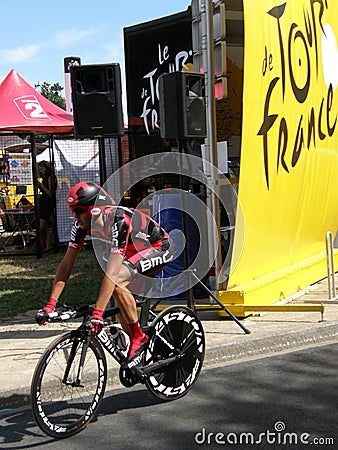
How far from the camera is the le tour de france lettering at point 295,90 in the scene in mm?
10469

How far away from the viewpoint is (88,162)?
64.5ft

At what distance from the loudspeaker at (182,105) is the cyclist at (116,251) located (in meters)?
→ 2.56

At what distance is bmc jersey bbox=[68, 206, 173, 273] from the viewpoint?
589cm

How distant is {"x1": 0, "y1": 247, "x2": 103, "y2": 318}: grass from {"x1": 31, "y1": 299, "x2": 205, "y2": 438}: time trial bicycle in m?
5.08

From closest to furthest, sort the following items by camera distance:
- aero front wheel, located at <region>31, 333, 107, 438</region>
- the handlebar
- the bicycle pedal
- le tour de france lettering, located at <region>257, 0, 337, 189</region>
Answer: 1. aero front wheel, located at <region>31, 333, 107, 438</region>
2. the handlebar
3. the bicycle pedal
4. le tour de france lettering, located at <region>257, 0, 337, 189</region>

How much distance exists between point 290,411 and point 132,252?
1.80 meters

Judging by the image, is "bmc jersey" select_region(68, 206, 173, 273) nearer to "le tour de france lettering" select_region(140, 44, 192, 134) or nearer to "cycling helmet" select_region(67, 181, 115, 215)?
"cycling helmet" select_region(67, 181, 115, 215)

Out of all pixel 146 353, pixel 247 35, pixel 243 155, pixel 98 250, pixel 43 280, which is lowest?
pixel 43 280

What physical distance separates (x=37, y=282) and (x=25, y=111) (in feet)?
19.4

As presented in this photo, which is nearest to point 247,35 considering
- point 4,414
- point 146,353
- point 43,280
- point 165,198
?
point 165,198

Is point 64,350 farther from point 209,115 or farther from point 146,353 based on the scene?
point 209,115

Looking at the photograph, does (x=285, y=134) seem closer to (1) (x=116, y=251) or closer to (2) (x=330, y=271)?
(2) (x=330, y=271)

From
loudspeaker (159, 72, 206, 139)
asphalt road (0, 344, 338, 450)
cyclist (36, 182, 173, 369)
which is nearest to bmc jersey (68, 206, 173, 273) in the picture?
cyclist (36, 182, 173, 369)

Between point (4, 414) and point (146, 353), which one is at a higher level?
point (146, 353)
